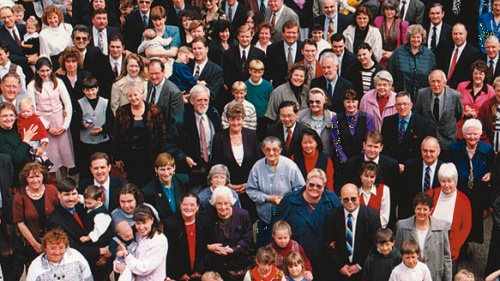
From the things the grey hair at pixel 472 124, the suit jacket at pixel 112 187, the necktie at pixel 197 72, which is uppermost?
the grey hair at pixel 472 124

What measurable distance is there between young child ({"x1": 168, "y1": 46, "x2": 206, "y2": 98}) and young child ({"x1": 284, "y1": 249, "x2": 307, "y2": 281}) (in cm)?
360

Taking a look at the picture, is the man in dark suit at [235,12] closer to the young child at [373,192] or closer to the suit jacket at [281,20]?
the suit jacket at [281,20]

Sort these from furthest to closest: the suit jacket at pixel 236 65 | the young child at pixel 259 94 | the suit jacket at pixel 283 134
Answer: the suit jacket at pixel 236 65
the young child at pixel 259 94
the suit jacket at pixel 283 134

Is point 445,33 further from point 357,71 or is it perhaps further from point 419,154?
point 419,154

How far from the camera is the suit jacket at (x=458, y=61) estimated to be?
13.0 m

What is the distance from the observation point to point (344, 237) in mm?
10211

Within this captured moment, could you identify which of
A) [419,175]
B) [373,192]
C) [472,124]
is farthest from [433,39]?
[373,192]

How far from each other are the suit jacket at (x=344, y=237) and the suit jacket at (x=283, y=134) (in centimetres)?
127

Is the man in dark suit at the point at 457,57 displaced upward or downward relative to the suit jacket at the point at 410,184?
upward

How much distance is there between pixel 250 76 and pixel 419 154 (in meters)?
2.44

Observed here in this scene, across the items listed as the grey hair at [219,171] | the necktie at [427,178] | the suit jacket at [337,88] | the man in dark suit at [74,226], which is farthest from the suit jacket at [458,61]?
the man in dark suit at [74,226]

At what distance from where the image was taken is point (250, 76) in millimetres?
12719

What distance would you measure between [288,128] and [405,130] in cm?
132

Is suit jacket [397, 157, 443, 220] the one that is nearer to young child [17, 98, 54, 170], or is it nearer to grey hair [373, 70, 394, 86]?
grey hair [373, 70, 394, 86]
